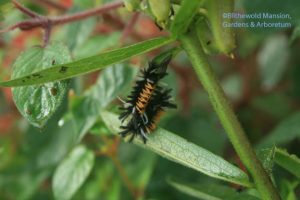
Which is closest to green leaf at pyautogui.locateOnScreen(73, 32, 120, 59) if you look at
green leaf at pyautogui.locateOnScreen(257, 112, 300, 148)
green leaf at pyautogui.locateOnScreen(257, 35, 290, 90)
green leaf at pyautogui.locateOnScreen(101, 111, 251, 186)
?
green leaf at pyautogui.locateOnScreen(257, 112, 300, 148)

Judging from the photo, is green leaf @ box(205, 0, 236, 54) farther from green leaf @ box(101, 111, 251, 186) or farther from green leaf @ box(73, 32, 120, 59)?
green leaf @ box(73, 32, 120, 59)

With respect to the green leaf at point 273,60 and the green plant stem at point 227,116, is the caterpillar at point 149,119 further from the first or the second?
the green leaf at point 273,60

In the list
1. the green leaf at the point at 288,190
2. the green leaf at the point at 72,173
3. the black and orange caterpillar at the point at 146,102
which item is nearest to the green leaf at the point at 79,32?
the green leaf at the point at 72,173

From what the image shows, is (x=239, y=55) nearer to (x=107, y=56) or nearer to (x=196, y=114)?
(x=196, y=114)

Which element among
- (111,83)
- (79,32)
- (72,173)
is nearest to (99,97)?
(111,83)

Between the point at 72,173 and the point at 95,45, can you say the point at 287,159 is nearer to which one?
the point at 72,173

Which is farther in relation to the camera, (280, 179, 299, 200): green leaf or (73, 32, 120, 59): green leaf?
(73, 32, 120, 59): green leaf
